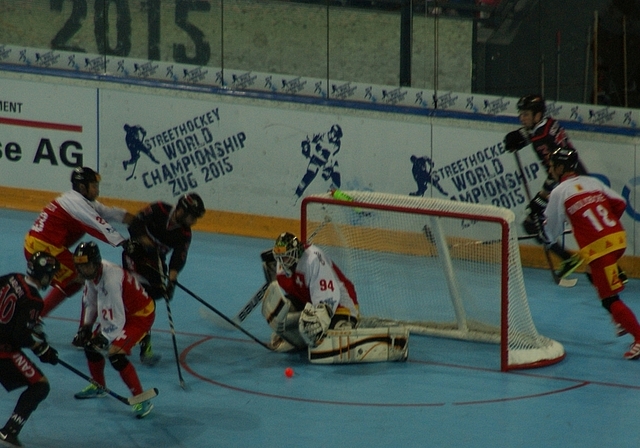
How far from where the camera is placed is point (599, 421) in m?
6.52

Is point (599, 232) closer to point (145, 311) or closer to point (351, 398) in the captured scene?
point (351, 398)

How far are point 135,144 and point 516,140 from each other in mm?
4028

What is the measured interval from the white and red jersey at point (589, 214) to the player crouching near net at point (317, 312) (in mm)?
1336

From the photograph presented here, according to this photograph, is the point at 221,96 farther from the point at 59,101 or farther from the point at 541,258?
the point at 541,258

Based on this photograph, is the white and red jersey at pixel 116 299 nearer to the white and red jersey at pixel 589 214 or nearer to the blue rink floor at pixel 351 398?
the blue rink floor at pixel 351 398

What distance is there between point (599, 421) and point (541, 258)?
11.7 feet

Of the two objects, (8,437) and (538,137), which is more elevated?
(538,137)

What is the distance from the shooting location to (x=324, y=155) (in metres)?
10.6

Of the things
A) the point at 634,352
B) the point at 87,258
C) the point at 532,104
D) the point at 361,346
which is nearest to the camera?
the point at 87,258

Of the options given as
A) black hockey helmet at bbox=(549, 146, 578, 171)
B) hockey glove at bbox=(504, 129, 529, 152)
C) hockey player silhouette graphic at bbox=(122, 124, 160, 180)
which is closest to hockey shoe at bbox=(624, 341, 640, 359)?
black hockey helmet at bbox=(549, 146, 578, 171)

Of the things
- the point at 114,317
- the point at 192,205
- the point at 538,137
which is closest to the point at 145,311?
the point at 114,317

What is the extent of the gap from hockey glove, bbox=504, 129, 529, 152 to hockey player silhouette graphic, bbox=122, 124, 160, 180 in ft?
12.3

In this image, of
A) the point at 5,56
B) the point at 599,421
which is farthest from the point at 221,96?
the point at 599,421

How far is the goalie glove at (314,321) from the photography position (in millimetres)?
7320
